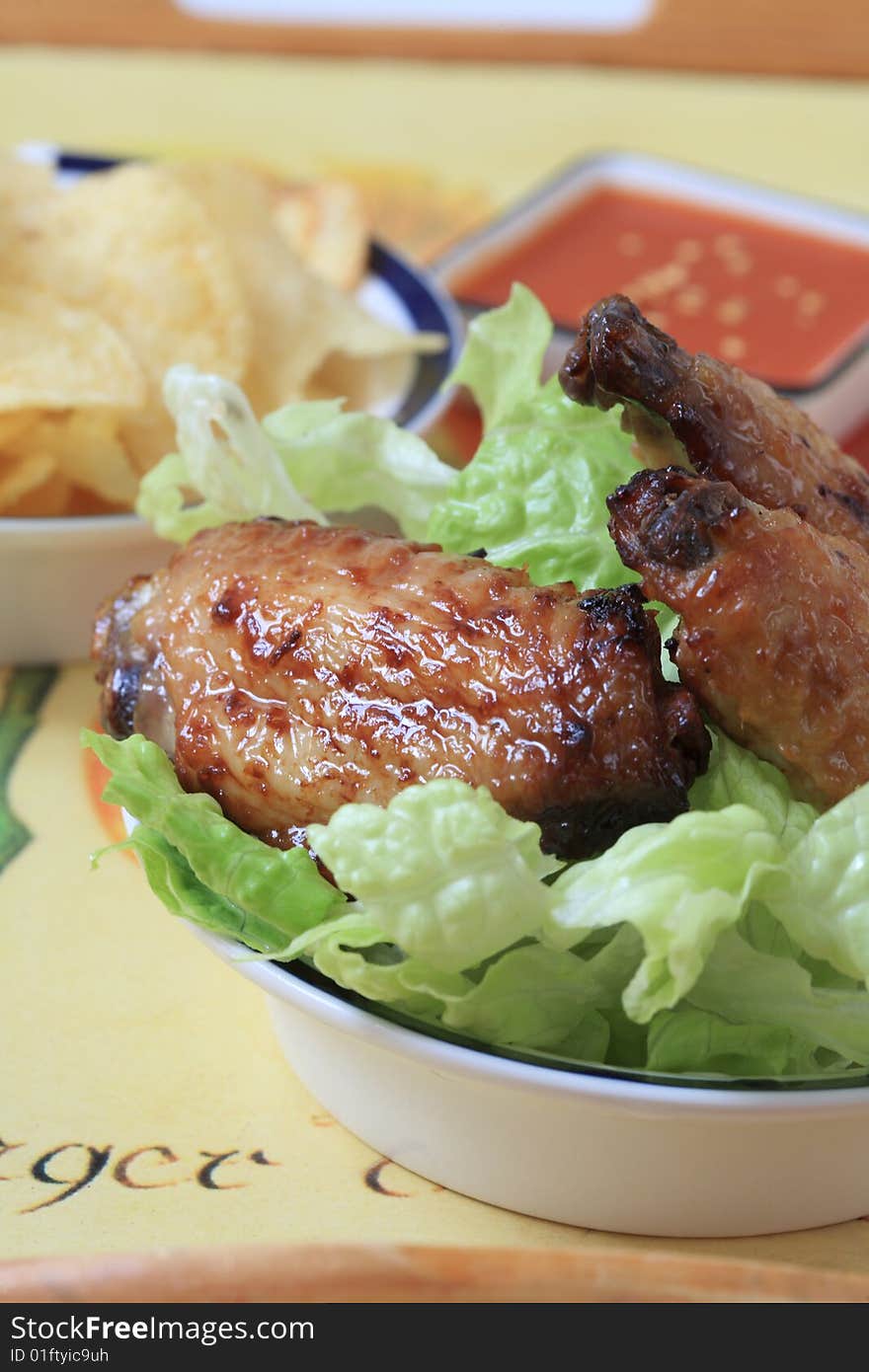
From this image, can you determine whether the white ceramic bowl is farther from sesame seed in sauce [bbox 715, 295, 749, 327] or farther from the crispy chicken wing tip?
sesame seed in sauce [bbox 715, 295, 749, 327]

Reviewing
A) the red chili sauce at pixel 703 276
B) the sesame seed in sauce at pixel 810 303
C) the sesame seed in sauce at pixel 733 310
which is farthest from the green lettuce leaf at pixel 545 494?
the sesame seed in sauce at pixel 810 303

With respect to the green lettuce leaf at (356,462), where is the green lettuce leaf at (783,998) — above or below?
below

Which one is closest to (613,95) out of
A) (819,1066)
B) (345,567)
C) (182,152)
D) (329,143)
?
(329,143)

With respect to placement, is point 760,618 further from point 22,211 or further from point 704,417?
point 22,211

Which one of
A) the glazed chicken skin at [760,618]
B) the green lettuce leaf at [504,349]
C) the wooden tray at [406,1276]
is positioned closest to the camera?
the wooden tray at [406,1276]

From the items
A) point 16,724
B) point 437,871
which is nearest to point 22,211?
point 16,724

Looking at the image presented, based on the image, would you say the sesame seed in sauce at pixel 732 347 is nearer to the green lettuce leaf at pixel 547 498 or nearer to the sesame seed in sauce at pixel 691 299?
the sesame seed in sauce at pixel 691 299
